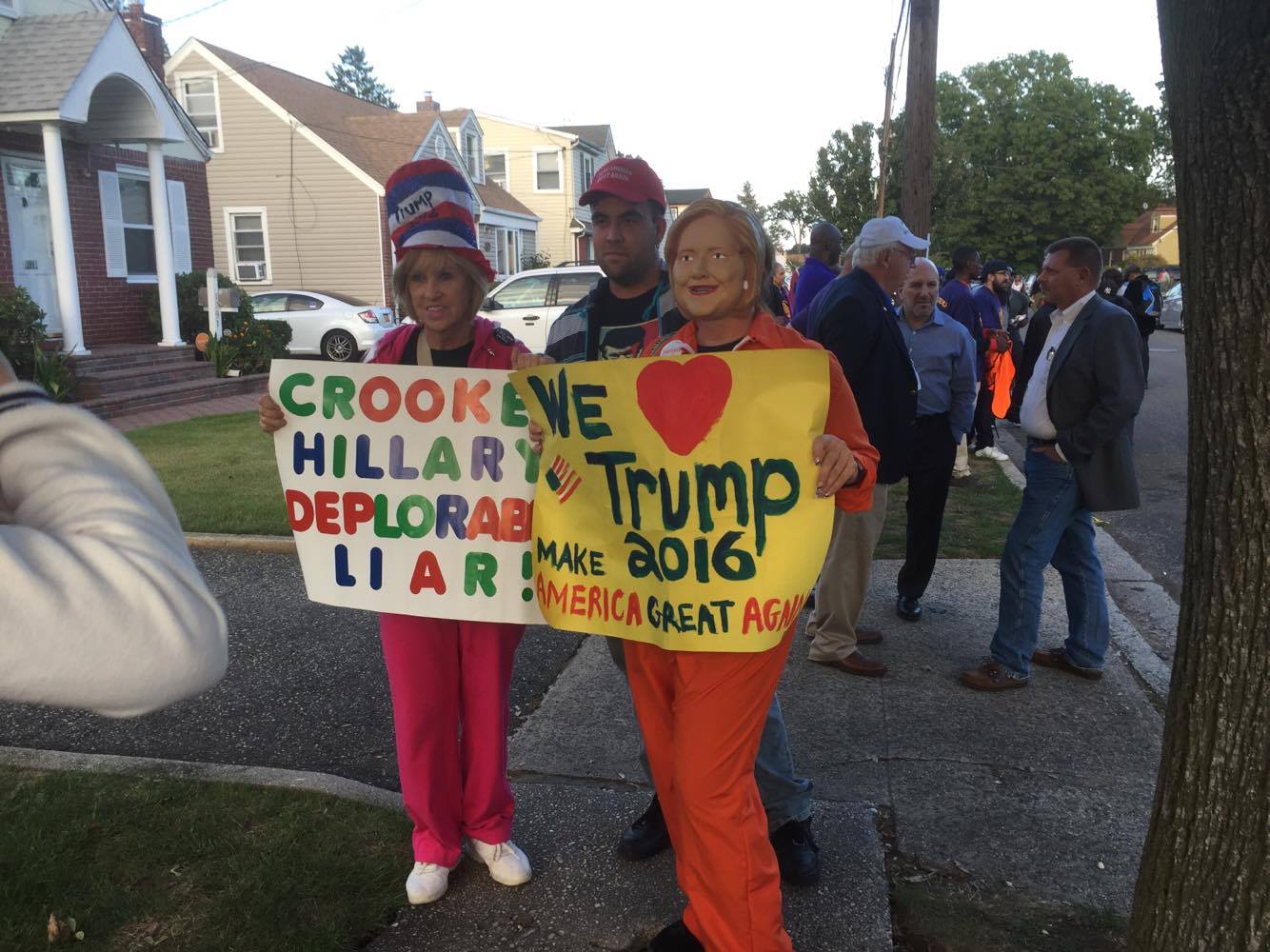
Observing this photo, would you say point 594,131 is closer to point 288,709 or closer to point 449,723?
point 288,709

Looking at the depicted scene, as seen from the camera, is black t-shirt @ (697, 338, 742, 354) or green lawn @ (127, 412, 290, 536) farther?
green lawn @ (127, 412, 290, 536)

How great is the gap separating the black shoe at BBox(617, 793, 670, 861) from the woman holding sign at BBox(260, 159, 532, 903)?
321 millimetres

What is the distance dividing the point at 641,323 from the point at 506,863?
1.69 metres

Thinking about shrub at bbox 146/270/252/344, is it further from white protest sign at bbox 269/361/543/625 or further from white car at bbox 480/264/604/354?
white protest sign at bbox 269/361/543/625

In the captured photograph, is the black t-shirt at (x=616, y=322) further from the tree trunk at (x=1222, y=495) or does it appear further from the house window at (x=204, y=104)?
the house window at (x=204, y=104)

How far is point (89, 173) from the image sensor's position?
1483 centimetres

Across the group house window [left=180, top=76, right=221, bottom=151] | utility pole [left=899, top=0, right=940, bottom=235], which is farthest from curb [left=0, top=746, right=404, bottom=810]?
house window [left=180, top=76, right=221, bottom=151]

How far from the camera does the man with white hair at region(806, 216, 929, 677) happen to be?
14.2ft

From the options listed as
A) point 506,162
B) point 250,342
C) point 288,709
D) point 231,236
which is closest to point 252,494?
point 288,709

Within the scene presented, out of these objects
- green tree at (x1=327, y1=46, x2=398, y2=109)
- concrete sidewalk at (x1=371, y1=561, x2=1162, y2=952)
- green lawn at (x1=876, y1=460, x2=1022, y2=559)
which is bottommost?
concrete sidewalk at (x1=371, y1=561, x2=1162, y2=952)

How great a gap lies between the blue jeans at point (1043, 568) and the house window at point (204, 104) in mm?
27846

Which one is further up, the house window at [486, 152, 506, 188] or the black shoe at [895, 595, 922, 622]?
the house window at [486, 152, 506, 188]

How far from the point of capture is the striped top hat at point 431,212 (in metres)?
2.79

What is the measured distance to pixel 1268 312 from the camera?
1.91m
